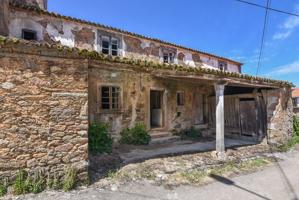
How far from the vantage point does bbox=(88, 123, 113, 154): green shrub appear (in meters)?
7.85

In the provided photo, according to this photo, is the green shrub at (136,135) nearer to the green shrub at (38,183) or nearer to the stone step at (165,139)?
the stone step at (165,139)

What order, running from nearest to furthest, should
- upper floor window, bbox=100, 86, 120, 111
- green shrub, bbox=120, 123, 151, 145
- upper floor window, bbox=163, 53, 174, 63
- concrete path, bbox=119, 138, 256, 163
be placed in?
concrete path, bbox=119, 138, 256, 163
upper floor window, bbox=100, 86, 120, 111
green shrub, bbox=120, 123, 151, 145
upper floor window, bbox=163, 53, 174, 63

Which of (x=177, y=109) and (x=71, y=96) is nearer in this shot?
(x=71, y=96)

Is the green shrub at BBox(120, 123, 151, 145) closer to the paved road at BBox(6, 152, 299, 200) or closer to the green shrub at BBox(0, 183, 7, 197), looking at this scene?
the paved road at BBox(6, 152, 299, 200)

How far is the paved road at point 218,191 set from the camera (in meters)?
4.85

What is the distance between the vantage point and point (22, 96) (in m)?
4.72

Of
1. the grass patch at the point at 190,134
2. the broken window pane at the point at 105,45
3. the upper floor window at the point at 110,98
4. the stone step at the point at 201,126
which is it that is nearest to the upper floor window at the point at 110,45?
the broken window pane at the point at 105,45

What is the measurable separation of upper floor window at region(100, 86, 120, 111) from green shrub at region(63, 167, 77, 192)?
164 inches

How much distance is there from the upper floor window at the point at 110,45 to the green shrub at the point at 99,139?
17.7 feet

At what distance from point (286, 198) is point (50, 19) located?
11494mm

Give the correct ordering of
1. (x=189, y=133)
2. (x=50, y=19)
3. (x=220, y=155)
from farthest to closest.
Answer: (x=189, y=133) → (x=50, y=19) → (x=220, y=155)

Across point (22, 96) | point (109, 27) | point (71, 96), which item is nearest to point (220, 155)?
point (71, 96)

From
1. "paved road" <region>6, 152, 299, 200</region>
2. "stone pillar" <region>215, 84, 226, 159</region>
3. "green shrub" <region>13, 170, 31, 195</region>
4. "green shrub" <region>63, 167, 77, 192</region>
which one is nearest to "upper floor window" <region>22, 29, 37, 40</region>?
"green shrub" <region>13, 170, 31, 195</region>

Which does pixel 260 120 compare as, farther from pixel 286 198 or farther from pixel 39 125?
pixel 39 125
